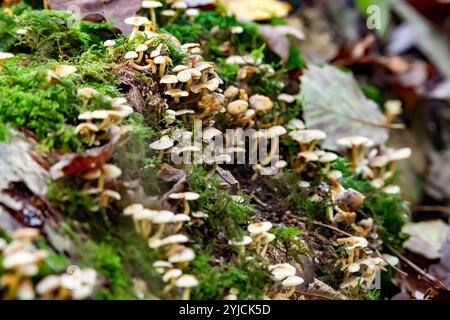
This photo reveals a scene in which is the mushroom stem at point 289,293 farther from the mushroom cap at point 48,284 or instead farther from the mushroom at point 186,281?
the mushroom cap at point 48,284

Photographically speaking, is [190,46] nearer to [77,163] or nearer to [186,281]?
[77,163]

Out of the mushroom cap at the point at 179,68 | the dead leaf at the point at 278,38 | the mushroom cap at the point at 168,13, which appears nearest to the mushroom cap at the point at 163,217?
the mushroom cap at the point at 179,68

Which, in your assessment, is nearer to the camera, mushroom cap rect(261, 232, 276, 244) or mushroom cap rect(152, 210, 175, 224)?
mushroom cap rect(152, 210, 175, 224)

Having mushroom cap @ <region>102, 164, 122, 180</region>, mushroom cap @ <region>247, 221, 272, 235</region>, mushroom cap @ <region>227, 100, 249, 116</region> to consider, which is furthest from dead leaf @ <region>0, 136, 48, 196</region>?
mushroom cap @ <region>227, 100, 249, 116</region>

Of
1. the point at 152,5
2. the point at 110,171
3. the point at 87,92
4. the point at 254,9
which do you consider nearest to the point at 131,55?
the point at 87,92

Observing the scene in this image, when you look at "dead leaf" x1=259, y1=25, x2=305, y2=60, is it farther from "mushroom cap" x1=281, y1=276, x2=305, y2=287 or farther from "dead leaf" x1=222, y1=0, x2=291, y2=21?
"mushroom cap" x1=281, y1=276, x2=305, y2=287

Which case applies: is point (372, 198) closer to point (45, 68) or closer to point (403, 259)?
point (403, 259)
